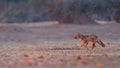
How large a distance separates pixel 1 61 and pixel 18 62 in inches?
38.0

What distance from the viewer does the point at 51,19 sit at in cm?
6272

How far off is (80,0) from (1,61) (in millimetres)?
30308

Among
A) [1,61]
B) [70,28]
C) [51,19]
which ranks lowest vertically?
[51,19]

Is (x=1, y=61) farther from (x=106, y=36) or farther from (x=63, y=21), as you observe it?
(x=63, y=21)

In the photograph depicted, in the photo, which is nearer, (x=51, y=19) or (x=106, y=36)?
(x=106, y=36)

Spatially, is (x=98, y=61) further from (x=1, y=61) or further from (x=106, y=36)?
(x=106, y=36)

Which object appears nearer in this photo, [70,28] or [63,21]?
[70,28]

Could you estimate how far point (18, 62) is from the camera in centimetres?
1476

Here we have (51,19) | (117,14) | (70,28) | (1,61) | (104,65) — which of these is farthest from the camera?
(51,19)

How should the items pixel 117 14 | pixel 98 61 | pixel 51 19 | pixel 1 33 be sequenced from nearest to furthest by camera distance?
1. pixel 98 61
2. pixel 1 33
3. pixel 117 14
4. pixel 51 19

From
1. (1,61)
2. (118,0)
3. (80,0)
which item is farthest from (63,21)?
(1,61)

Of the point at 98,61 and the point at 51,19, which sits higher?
the point at 98,61

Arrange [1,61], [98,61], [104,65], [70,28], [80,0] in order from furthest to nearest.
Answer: [80,0] < [70,28] < [1,61] < [98,61] < [104,65]

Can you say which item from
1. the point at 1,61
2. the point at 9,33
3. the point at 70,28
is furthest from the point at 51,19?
the point at 1,61
